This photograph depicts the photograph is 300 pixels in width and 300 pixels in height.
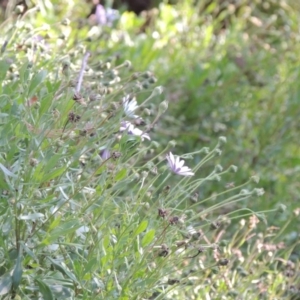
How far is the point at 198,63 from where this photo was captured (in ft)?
13.1

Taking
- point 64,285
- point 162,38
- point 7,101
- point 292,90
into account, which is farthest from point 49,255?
point 162,38

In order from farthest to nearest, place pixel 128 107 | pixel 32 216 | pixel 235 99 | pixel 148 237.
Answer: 1. pixel 235 99
2. pixel 128 107
3. pixel 148 237
4. pixel 32 216

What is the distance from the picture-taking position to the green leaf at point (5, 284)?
5.05 ft

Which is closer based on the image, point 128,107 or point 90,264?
point 90,264

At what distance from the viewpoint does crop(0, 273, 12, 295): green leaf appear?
1.54 metres

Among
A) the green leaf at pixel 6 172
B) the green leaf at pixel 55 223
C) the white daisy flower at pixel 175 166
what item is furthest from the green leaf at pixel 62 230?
the white daisy flower at pixel 175 166

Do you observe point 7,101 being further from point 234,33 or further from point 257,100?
point 234,33

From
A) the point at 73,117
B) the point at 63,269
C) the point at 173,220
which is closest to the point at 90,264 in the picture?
the point at 63,269

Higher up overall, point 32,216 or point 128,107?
point 128,107

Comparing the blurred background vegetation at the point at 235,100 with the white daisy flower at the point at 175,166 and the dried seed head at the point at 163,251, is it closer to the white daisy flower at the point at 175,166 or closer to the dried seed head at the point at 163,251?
the white daisy flower at the point at 175,166

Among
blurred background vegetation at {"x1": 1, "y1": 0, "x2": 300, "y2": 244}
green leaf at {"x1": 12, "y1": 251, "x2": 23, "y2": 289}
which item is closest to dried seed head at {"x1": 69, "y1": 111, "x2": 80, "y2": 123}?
green leaf at {"x1": 12, "y1": 251, "x2": 23, "y2": 289}

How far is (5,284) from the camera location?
154 cm

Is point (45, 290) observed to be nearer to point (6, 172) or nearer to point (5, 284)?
point (5, 284)

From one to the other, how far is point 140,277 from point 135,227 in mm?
116
